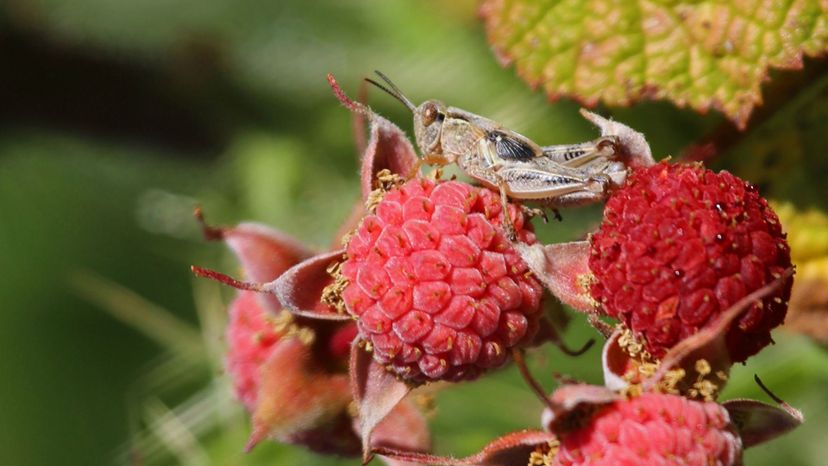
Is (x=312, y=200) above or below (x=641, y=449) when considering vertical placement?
below

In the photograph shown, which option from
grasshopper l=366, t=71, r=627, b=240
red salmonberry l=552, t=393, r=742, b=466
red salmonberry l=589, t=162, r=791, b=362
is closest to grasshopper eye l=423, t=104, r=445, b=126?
grasshopper l=366, t=71, r=627, b=240

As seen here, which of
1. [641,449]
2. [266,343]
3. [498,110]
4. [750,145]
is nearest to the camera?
[641,449]

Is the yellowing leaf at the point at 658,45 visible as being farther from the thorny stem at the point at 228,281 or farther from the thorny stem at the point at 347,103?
the thorny stem at the point at 228,281

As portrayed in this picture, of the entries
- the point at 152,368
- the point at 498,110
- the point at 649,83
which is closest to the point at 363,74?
the point at 498,110

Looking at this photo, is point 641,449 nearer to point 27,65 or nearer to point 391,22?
point 391,22

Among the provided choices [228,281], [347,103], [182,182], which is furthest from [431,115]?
[182,182]

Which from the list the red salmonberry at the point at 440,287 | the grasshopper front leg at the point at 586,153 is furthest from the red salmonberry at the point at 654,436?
the grasshopper front leg at the point at 586,153
